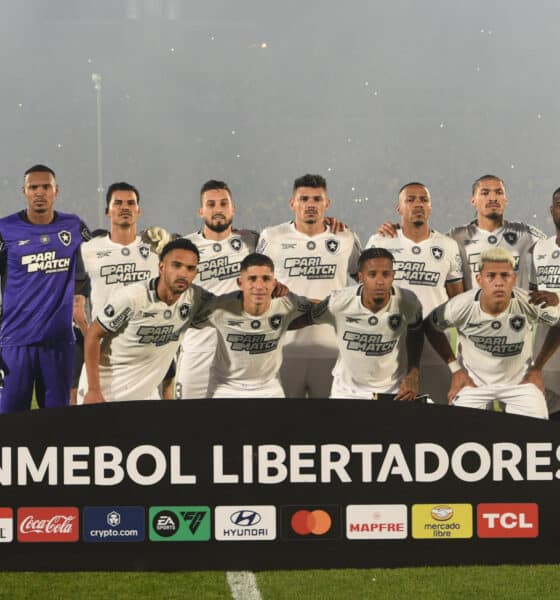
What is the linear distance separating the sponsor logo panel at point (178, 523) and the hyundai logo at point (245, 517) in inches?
4.5

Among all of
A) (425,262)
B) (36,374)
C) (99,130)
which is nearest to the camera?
(99,130)

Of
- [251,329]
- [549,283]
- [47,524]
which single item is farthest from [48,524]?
[549,283]

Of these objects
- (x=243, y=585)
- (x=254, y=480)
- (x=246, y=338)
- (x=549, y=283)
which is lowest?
(x=243, y=585)

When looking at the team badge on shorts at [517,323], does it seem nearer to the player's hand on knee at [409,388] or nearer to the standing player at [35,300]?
the player's hand on knee at [409,388]

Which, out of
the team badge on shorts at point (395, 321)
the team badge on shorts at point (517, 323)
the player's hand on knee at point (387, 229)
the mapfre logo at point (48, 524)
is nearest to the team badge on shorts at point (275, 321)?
the team badge on shorts at point (395, 321)

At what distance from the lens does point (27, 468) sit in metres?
3.60

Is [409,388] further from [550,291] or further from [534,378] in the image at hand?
[550,291]

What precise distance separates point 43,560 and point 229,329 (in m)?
1.29

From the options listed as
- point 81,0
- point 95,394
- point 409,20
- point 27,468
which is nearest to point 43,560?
point 27,468

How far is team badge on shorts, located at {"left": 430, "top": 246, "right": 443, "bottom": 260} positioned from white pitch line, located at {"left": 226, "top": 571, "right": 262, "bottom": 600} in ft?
5.48

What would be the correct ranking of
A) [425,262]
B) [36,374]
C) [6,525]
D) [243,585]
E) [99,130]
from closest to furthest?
1. [243,585]
2. [6,525]
3. [99,130]
4. [36,374]
5. [425,262]

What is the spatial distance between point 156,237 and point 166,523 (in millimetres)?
1267

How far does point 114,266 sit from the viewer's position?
3.79 meters

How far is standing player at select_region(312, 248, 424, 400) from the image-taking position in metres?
3.79
